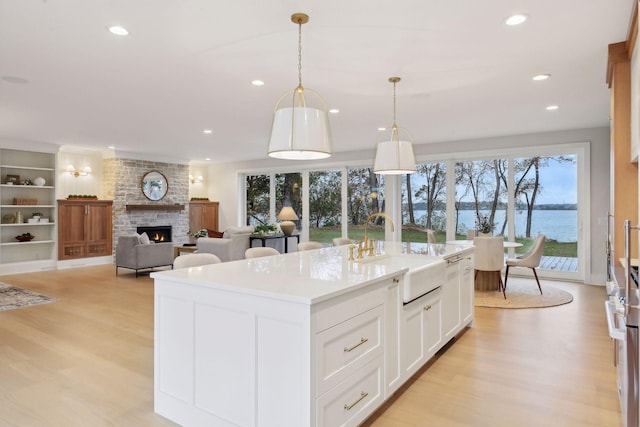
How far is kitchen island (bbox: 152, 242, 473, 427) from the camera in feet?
6.09

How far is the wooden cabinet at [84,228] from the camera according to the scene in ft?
28.0

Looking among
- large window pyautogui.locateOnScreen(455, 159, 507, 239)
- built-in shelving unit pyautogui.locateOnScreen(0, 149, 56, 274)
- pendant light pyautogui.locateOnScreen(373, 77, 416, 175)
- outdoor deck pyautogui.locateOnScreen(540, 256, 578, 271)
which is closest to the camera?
pendant light pyautogui.locateOnScreen(373, 77, 416, 175)

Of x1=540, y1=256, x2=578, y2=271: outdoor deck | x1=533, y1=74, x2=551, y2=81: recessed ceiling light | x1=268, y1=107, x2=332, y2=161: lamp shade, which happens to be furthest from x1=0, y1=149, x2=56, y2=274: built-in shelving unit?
→ x1=540, y1=256, x2=578, y2=271: outdoor deck

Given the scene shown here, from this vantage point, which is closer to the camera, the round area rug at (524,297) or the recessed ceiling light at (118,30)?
the recessed ceiling light at (118,30)

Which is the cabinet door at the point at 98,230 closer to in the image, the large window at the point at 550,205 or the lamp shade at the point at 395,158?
the lamp shade at the point at 395,158

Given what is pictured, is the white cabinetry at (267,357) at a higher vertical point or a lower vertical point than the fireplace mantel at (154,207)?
lower

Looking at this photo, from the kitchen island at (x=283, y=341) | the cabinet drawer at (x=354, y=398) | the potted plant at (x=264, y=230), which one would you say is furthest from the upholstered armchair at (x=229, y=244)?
the cabinet drawer at (x=354, y=398)

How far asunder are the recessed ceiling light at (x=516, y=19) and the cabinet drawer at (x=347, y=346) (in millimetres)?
2167

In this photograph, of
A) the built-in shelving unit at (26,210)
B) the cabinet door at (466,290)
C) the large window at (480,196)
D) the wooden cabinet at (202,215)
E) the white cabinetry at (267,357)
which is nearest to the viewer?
the white cabinetry at (267,357)

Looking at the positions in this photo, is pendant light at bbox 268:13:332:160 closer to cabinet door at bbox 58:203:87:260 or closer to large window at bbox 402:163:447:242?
large window at bbox 402:163:447:242

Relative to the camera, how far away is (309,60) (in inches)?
140

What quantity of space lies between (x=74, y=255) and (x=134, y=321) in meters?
5.40

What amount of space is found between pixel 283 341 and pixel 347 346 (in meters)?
0.37

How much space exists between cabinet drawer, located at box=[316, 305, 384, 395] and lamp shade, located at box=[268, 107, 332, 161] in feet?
3.51
